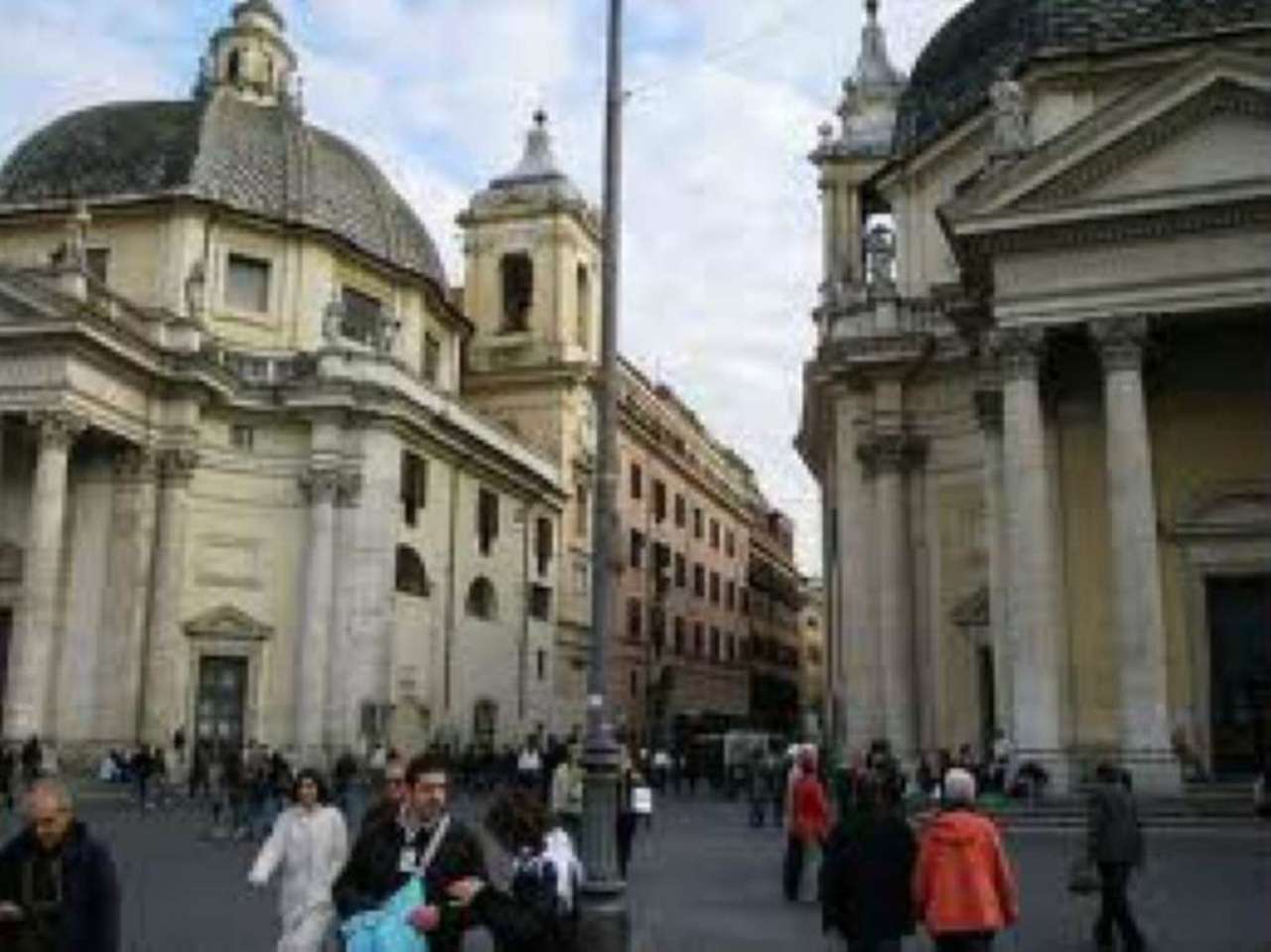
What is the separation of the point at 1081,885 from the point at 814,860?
9594mm

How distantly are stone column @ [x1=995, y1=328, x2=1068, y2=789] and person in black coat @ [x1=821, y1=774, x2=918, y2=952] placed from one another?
59.0 feet

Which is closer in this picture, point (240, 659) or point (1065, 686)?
point (1065, 686)

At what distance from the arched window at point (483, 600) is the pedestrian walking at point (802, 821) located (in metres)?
32.7

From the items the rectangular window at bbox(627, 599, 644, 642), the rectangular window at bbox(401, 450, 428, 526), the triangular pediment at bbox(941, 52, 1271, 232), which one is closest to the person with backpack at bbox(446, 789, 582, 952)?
the triangular pediment at bbox(941, 52, 1271, 232)

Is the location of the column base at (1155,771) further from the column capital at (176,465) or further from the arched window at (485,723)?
the arched window at (485,723)

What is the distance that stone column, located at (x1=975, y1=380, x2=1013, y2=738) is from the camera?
2925 cm

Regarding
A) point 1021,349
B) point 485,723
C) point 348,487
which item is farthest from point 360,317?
point 1021,349

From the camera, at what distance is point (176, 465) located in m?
40.2

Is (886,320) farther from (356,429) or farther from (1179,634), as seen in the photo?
(356,429)

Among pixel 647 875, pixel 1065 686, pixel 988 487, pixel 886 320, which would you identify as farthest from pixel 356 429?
pixel 647 875

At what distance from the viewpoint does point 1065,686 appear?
28.3 m

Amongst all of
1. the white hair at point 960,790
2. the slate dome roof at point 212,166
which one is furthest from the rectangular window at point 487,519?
the white hair at point 960,790

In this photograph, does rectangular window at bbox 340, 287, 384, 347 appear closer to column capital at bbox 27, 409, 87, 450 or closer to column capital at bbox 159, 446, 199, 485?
column capital at bbox 159, 446, 199, 485

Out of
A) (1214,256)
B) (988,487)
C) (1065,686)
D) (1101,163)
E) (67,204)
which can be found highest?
(67,204)
